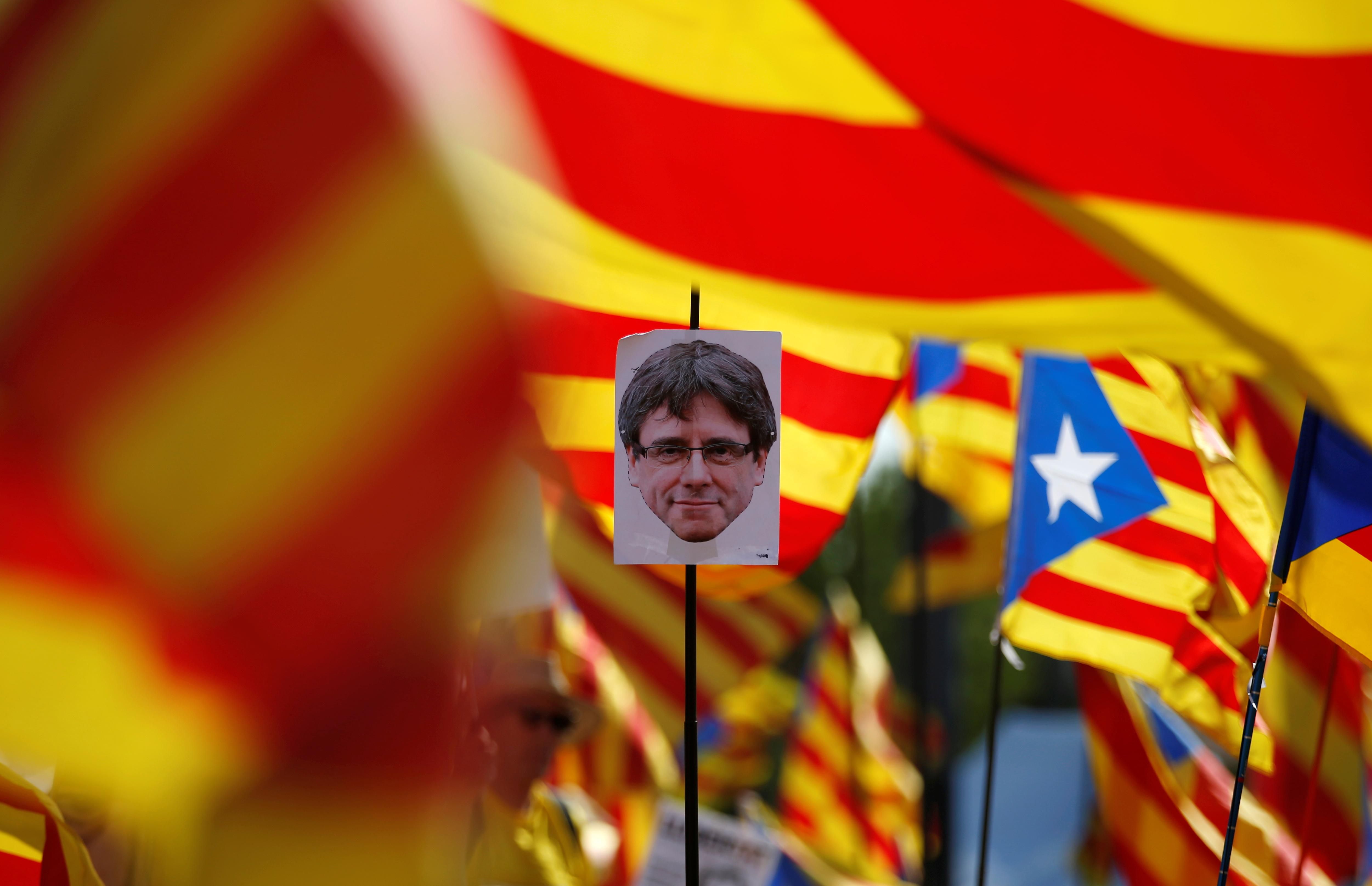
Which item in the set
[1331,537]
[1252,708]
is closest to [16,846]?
[1252,708]

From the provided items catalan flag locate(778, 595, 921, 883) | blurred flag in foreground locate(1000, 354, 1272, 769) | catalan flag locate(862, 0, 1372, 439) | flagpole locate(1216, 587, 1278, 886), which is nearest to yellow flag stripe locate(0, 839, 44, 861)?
catalan flag locate(862, 0, 1372, 439)

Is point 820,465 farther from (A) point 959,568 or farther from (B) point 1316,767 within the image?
(A) point 959,568

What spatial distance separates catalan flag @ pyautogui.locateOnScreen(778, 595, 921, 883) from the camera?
343 inches

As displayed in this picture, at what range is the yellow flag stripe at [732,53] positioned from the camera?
2.30 meters

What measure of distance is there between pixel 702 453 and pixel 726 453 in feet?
0.12

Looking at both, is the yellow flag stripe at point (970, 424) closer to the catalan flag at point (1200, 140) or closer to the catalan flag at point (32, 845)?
the catalan flag at point (1200, 140)

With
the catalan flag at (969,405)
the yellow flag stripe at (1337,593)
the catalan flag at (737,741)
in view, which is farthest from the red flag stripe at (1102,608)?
the catalan flag at (737,741)

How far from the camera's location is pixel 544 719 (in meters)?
4.15

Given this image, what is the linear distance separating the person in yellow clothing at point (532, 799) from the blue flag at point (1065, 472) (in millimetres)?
1521

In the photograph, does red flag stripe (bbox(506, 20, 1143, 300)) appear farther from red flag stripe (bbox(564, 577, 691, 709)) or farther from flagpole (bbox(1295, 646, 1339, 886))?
red flag stripe (bbox(564, 577, 691, 709))

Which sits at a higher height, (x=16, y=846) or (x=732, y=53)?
(x=732, y=53)

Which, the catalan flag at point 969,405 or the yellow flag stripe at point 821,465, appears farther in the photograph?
the catalan flag at point 969,405

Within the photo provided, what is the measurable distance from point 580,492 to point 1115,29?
1472mm

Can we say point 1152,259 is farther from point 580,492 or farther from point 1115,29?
point 580,492
